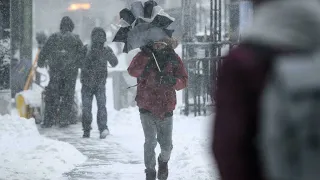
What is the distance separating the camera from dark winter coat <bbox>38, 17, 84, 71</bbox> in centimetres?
1235

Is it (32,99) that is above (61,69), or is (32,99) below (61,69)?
below

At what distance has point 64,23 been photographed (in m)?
12.4

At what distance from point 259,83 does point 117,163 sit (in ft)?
24.1

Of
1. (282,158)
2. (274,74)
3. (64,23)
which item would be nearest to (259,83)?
(274,74)

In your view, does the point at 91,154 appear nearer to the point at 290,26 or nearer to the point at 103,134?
the point at 103,134

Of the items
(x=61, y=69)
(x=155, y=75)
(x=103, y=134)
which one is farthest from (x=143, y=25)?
(x=61, y=69)

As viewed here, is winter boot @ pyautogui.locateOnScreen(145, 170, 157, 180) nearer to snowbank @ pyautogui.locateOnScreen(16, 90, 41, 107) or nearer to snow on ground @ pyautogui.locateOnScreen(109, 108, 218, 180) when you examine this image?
snow on ground @ pyautogui.locateOnScreen(109, 108, 218, 180)

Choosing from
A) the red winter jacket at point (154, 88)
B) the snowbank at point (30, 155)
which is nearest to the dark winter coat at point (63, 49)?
the snowbank at point (30, 155)

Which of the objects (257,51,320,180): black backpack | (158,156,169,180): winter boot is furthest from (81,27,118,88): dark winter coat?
(257,51,320,180): black backpack

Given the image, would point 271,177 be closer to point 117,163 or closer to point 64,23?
point 117,163

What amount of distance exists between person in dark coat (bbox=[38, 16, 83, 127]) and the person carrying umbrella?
4.95 m

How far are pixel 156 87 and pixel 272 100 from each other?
4960 mm

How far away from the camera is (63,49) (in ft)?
40.9

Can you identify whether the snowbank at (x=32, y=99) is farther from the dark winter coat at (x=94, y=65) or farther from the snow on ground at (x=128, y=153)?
the dark winter coat at (x=94, y=65)
